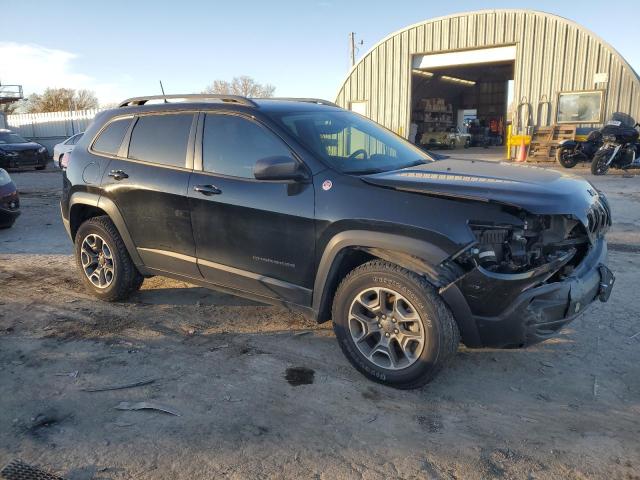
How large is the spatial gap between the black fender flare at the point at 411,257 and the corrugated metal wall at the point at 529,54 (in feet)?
54.6

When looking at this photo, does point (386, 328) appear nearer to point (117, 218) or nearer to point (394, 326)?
point (394, 326)

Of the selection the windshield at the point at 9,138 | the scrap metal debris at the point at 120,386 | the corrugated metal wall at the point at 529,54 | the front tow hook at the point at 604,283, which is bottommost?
the scrap metal debris at the point at 120,386

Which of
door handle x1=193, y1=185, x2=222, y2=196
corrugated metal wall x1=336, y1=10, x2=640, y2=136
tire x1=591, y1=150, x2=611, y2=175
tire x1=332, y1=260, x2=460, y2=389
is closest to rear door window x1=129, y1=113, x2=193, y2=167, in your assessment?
door handle x1=193, y1=185, x2=222, y2=196

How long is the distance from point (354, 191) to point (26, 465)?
2264 millimetres

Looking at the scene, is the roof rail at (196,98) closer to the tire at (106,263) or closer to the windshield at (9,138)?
the tire at (106,263)

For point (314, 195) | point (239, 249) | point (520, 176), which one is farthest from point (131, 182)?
point (520, 176)

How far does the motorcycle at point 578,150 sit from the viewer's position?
14172mm

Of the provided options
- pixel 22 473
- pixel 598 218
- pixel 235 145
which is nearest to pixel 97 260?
pixel 235 145

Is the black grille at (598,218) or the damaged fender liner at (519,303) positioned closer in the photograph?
the damaged fender liner at (519,303)

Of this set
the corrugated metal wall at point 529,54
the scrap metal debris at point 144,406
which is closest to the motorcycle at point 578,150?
the corrugated metal wall at point 529,54

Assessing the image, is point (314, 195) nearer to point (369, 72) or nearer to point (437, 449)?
point (437, 449)

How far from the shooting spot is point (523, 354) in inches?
139

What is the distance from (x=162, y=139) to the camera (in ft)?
13.6

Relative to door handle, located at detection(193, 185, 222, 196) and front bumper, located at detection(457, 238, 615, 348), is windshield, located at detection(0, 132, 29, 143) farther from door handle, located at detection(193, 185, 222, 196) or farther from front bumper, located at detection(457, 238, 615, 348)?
front bumper, located at detection(457, 238, 615, 348)
